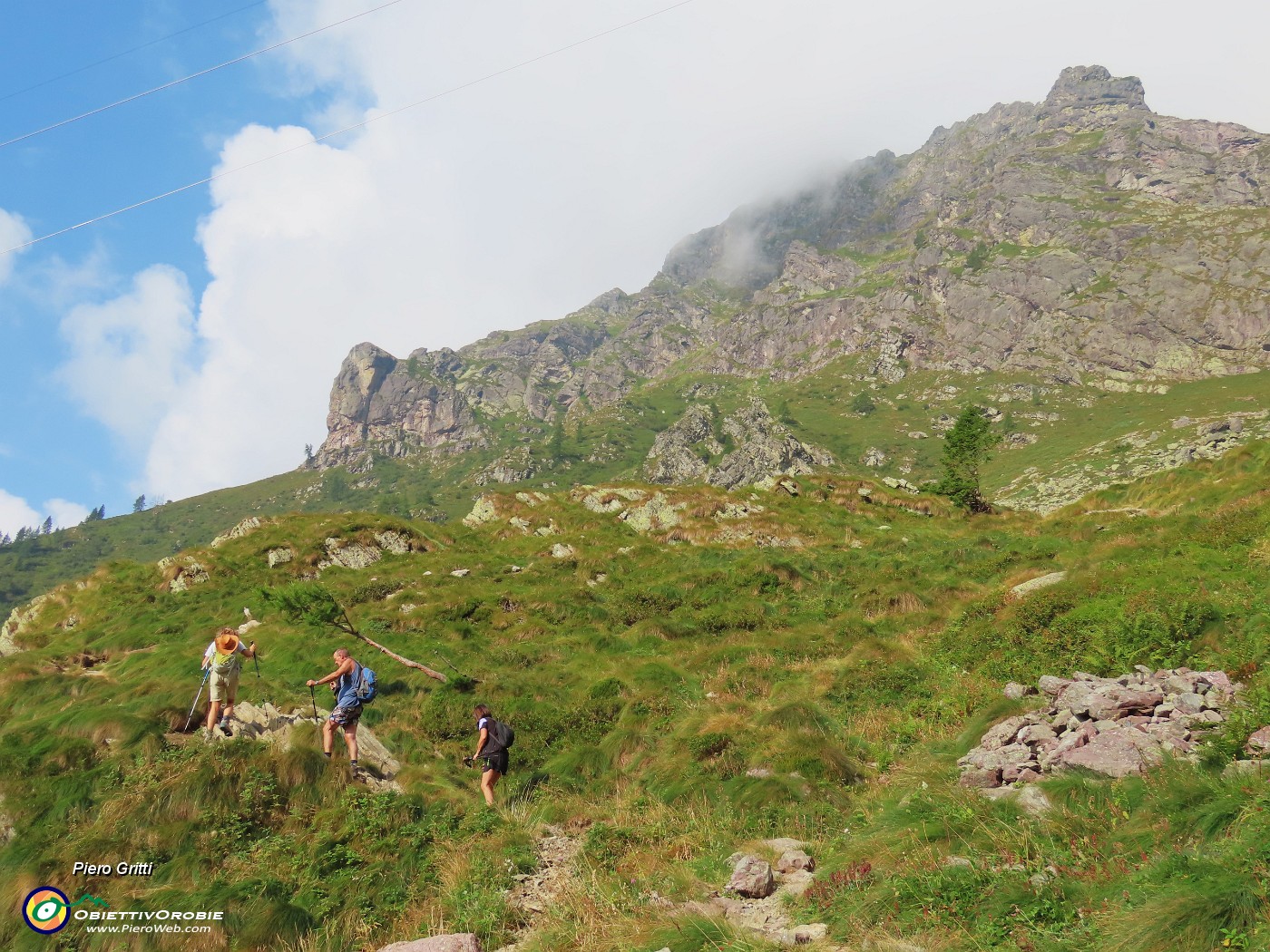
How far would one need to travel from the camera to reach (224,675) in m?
11.5

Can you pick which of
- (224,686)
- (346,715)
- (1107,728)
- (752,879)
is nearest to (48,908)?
(346,715)

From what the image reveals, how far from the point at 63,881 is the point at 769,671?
13.7 m

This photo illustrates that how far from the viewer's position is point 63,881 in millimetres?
7594

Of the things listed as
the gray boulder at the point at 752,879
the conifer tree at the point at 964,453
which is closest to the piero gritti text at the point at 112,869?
the gray boulder at the point at 752,879

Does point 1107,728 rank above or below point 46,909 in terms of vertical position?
below

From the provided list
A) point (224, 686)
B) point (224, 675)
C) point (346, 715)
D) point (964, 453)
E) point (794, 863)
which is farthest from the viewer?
point (964, 453)

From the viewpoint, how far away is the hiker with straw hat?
36.5ft

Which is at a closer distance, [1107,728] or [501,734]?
[1107,728]

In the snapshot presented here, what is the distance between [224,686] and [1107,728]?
49.5 feet

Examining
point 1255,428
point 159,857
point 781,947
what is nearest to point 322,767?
point 159,857

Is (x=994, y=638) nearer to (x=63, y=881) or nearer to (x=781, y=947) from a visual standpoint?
(x=781, y=947)

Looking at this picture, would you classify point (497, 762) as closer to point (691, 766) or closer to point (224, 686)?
point (691, 766)

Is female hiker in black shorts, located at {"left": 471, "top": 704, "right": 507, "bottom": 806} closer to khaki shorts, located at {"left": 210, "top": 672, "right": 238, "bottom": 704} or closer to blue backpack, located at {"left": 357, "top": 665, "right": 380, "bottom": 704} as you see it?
blue backpack, located at {"left": 357, "top": 665, "right": 380, "bottom": 704}

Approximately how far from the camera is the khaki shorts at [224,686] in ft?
37.4
